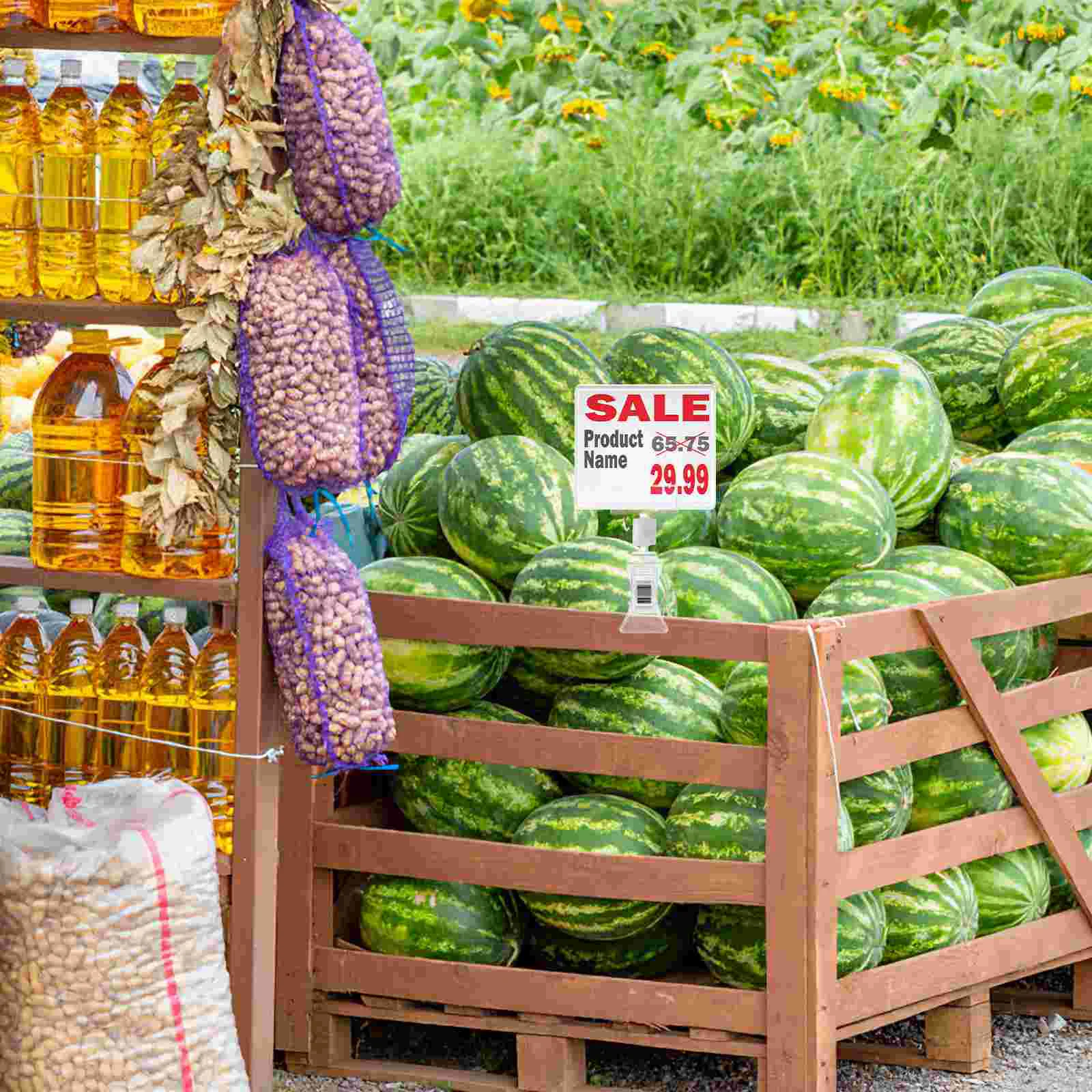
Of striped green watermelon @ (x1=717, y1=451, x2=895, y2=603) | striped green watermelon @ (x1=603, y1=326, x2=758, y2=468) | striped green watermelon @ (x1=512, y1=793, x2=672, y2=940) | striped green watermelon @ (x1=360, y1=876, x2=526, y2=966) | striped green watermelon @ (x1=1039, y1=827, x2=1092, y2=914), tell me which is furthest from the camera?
striped green watermelon @ (x1=603, y1=326, x2=758, y2=468)

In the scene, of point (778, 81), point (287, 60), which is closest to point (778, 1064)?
point (287, 60)

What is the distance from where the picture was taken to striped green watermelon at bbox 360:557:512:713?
347 centimetres

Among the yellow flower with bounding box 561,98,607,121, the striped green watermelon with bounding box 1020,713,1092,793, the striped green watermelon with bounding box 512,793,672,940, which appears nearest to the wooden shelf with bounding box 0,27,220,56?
the striped green watermelon with bounding box 512,793,672,940

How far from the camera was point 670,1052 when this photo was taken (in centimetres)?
373

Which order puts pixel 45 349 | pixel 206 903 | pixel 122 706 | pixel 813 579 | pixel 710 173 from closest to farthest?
1. pixel 206 903
2. pixel 122 706
3. pixel 813 579
4. pixel 45 349
5. pixel 710 173

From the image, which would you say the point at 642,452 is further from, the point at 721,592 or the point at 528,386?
the point at 528,386

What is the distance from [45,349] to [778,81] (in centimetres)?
666

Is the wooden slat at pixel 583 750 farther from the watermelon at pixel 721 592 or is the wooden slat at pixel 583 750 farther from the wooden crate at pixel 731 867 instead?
the watermelon at pixel 721 592

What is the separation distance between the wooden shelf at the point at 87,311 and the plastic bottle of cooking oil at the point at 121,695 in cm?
55

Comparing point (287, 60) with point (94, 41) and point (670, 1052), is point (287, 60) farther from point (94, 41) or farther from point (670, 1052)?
point (670, 1052)

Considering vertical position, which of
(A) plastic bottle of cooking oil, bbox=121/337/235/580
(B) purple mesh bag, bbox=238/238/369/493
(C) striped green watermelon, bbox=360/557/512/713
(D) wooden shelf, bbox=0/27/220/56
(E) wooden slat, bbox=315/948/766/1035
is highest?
(D) wooden shelf, bbox=0/27/220/56

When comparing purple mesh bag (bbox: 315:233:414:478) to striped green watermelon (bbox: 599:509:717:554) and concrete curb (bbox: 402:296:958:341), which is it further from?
concrete curb (bbox: 402:296:958:341)

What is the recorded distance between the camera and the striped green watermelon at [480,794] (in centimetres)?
350

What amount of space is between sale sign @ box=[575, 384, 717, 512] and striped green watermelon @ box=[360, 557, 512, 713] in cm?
34
